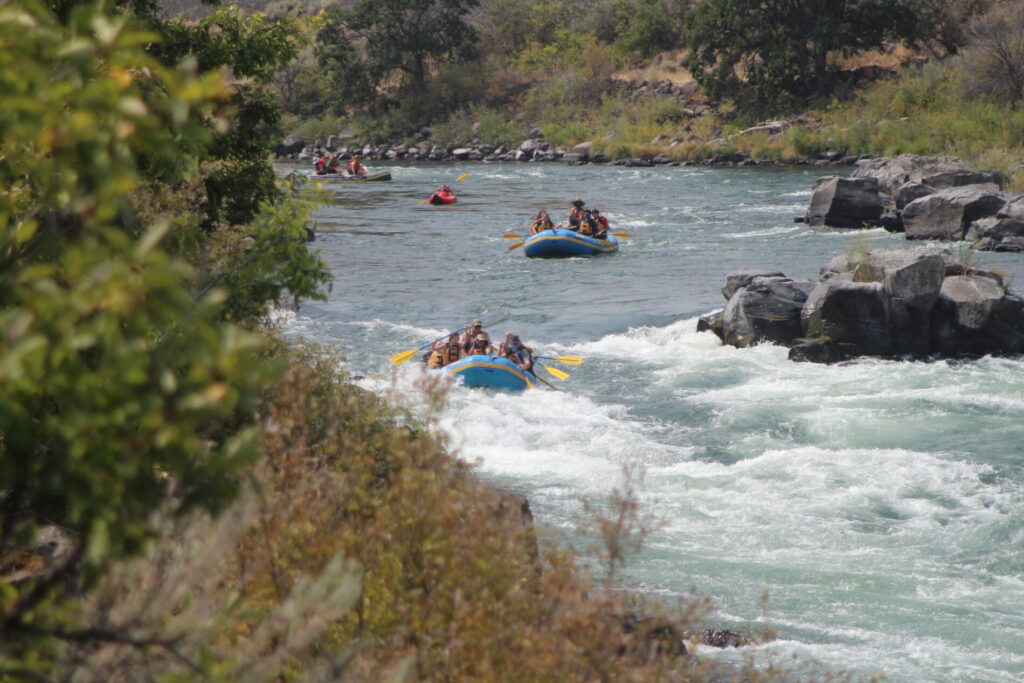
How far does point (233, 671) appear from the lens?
111 inches

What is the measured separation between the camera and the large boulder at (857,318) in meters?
14.3

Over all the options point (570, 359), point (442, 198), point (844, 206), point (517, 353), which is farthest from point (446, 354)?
point (442, 198)

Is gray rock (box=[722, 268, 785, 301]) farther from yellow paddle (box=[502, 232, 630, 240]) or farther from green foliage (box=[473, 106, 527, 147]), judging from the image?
green foliage (box=[473, 106, 527, 147])

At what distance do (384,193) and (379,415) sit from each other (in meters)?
28.9

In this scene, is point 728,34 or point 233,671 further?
point 728,34

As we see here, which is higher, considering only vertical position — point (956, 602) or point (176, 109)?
point (176, 109)

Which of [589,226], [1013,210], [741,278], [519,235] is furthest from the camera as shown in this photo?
[519,235]

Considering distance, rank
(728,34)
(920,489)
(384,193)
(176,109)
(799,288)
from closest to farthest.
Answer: (176,109) < (920,489) < (799,288) < (384,193) < (728,34)

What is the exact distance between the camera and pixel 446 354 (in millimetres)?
13844

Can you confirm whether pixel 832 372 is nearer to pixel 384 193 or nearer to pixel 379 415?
pixel 379 415

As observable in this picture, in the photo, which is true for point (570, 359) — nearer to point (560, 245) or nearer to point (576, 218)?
point (560, 245)

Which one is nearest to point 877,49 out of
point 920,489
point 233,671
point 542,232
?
point 542,232

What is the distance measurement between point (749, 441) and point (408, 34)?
47863 millimetres

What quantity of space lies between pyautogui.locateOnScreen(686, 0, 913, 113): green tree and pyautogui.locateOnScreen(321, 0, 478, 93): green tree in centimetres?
1478
